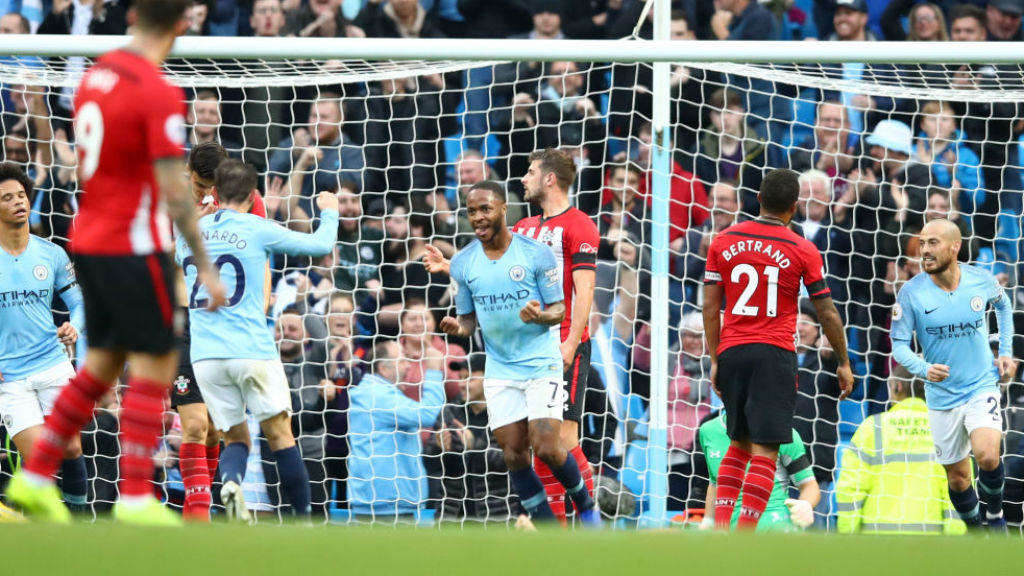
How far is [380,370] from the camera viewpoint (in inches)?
374

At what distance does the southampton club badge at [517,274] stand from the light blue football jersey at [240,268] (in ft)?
3.53

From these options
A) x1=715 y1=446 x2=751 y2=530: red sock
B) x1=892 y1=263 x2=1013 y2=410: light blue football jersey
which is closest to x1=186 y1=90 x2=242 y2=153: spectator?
x1=715 y1=446 x2=751 y2=530: red sock

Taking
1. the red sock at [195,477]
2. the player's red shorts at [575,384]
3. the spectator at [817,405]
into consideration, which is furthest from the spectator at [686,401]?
the red sock at [195,477]

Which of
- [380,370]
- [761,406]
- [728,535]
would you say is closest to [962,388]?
[761,406]

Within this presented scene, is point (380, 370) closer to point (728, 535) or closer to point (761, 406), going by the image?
point (761, 406)

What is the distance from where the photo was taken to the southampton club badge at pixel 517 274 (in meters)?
7.36

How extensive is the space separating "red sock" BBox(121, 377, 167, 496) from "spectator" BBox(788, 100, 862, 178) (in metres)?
6.45

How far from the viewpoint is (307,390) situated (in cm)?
959

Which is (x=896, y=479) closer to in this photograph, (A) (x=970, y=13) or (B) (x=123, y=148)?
(A) (x=970, y=13)

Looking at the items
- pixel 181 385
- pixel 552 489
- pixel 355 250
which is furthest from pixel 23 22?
pixel 552 489

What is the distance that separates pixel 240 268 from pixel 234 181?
0.45m

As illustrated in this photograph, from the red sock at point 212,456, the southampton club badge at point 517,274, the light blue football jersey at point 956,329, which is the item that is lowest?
the red sock at point 212,456

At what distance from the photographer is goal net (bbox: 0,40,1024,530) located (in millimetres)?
9312

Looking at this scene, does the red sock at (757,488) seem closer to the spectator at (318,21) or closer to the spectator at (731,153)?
the spectator at (731,153)
